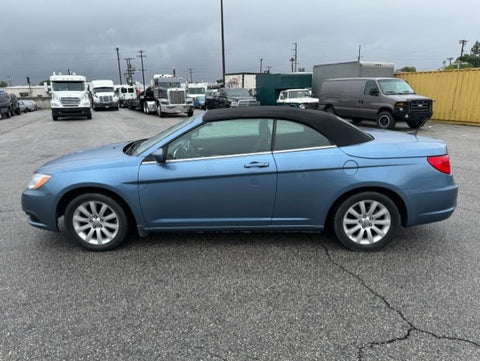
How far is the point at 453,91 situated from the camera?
17.7m

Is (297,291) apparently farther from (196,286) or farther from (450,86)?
(450,86)

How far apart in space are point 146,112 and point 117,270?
94.0 feet

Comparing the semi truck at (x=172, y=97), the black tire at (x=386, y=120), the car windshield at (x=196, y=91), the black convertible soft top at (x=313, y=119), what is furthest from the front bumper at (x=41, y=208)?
the car windshield at (x=196, y=91)

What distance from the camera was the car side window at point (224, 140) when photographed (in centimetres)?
390

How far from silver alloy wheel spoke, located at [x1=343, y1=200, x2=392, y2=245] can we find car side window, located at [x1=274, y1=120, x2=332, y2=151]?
744 mm

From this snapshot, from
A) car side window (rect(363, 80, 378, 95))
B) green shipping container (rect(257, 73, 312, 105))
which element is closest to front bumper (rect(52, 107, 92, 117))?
green shipping container (rect(257, 73, 312, 105))

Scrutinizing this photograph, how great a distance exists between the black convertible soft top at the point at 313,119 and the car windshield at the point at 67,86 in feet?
74.3

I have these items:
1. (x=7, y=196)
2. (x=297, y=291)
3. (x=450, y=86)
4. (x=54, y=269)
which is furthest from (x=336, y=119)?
(x=450, y=86)

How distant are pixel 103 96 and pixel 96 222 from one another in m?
36.4

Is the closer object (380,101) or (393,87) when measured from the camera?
(380,101)

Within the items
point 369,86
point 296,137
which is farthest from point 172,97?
point 296,137

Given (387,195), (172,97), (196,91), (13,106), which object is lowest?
(13,106)

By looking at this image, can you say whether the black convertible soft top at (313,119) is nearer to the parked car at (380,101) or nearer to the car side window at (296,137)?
the car side window at (296,137)

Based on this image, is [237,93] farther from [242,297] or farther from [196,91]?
[242,297]
